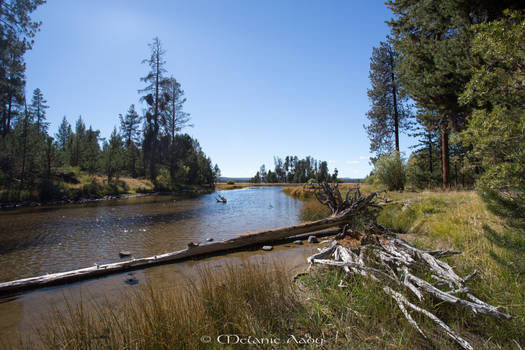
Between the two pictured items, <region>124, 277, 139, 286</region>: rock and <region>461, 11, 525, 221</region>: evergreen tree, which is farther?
<region>124, 277, 139, 286</region>: rock

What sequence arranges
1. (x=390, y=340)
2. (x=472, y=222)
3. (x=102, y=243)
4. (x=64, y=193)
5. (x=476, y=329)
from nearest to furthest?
(x=390, y=340)
(x=476, y=329)
(x=472, y=222)
(x=102, y=243)
(x=64, y=193)

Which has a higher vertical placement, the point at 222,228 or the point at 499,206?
the point at 499,206

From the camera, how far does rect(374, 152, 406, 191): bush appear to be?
16.5 metres

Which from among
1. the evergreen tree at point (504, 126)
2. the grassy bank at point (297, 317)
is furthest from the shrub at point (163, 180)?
the evergreen tree at point (504, 126)

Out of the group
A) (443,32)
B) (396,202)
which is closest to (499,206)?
(396,202)

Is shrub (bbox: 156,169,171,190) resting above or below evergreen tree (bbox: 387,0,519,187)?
below

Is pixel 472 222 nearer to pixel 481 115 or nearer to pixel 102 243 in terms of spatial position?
pixel 481 115

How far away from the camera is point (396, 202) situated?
10219 mm

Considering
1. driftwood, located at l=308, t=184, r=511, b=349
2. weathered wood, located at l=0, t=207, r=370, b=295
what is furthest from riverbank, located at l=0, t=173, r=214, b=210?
driftwood, located at l=308, t=184, r=511, b=349

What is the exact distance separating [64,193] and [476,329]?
31.4 metres

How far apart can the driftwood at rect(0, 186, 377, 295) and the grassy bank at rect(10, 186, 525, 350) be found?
5.65ft

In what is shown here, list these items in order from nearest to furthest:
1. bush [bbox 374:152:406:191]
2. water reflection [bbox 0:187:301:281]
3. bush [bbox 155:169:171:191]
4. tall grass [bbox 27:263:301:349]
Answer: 1. tall grass [bbox 27:263:301:349]
2. water reflection [bbox 0:187:301:281]
3. bush [bbox 374:152:406:191]
4. bush [bbox 155:169:171:191]
